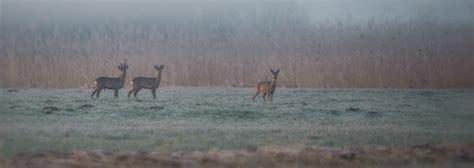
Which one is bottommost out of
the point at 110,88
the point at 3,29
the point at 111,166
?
the point at 111,166

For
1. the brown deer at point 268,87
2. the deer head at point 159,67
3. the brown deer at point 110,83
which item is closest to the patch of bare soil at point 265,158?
the brown deer at point 268,87

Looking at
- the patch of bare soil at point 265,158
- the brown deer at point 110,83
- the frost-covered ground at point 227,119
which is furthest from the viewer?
the brown deer at point 110,83

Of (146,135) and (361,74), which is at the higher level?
(361,74)

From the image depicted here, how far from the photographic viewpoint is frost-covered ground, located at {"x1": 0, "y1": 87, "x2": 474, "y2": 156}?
907cm

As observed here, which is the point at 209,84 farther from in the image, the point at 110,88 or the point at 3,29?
the point at 3,29

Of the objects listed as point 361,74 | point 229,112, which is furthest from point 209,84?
point 361,74

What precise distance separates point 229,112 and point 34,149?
6.77 feet

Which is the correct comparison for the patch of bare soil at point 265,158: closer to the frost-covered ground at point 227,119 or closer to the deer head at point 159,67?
the frost-covered ground at point 227,119

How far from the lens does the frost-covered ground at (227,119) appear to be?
907 centimetres

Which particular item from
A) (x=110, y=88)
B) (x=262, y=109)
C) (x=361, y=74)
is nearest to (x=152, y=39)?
(x=110, y=88)

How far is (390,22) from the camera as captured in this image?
9.46 m

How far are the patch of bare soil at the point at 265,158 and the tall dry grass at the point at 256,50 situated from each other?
A: 81cm

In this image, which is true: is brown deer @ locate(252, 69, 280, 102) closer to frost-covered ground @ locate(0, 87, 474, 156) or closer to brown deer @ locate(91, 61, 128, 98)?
frost-covered ground @ locate(0, 87, 474, 156)

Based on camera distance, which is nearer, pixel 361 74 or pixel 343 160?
pixel 343 160
